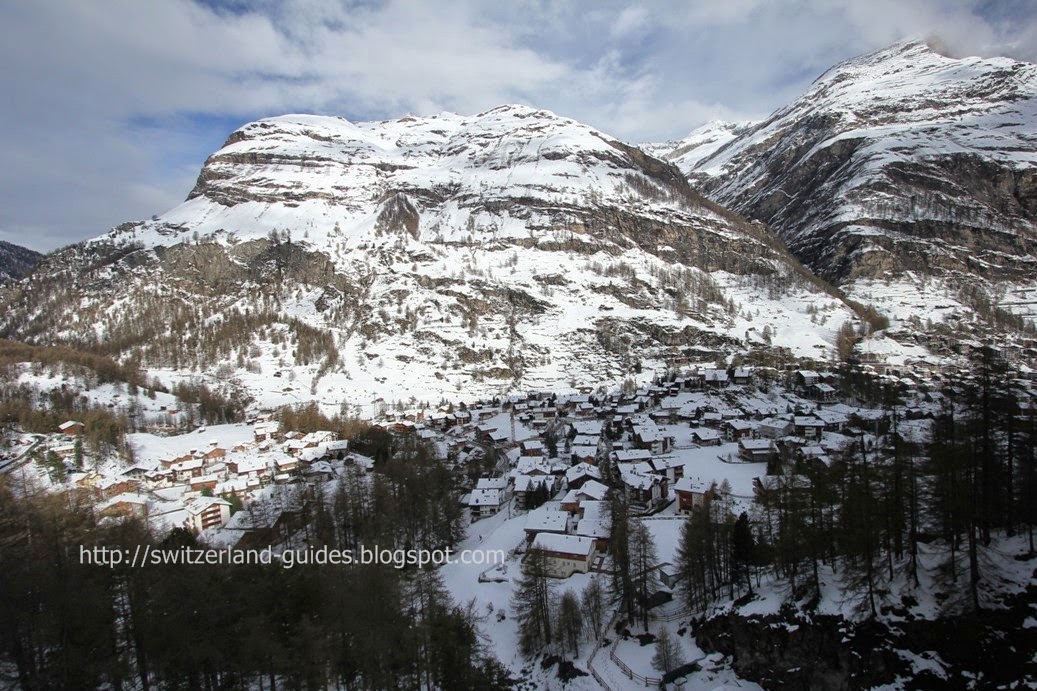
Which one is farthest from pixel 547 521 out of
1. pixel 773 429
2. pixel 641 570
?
pixel 773 429

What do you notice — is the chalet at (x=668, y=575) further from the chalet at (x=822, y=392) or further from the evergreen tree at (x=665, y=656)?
the chalet at (x=822, y=392)

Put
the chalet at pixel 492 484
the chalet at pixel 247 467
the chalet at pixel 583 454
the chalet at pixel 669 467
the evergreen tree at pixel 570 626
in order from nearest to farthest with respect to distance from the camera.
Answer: the evergreen tree at pixel 570 626 < the chalet at pixel 669 467 < the chalet at pixel 492 484 < the chalet at pixel 583 454 < the chalet at pixel 247 467

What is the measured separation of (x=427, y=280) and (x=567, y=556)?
320ft

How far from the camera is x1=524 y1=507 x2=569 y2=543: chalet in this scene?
32.5 metres

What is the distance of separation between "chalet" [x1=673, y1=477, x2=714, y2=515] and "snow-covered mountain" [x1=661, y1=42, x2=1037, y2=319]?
10381cm

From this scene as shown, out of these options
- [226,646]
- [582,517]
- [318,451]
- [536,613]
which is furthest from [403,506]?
[318,451]

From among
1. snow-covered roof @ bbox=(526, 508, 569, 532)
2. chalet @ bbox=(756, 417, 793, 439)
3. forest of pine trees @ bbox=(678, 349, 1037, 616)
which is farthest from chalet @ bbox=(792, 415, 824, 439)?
forest of pine trees @ bbox=(678, 349, 1037, 616)

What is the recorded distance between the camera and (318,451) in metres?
53.5

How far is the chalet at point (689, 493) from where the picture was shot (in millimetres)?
35344

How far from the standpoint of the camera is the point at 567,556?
95.1 feet

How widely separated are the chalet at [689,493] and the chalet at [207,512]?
105 feet

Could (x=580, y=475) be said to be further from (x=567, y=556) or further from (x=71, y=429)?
(x=71, y=429)

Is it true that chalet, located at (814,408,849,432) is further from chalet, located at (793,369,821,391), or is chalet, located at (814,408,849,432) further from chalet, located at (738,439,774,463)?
chalet, located at (793,369,821,391)

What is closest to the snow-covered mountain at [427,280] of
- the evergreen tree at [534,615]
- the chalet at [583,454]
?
the chalet at [583,454]
